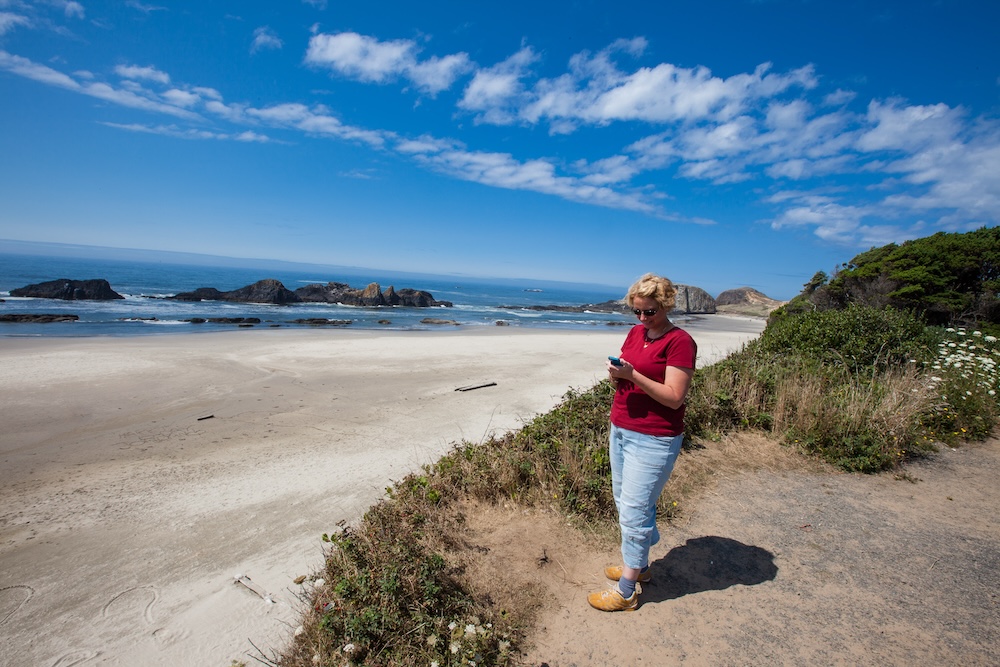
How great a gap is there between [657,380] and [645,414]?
0.74ft

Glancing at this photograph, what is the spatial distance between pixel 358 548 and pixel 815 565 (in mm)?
3582

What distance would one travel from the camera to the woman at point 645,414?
2.62 metres

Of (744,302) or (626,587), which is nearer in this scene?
(626,587)

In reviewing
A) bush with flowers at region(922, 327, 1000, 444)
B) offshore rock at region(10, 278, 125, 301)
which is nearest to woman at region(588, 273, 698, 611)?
bush with flowers at region(922, 327, 1000, 444)

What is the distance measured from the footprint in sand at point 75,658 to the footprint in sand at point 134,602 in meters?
0.35

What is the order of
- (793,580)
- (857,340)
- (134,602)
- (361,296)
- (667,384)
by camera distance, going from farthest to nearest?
1. (361,296)
2. (857,340)
3. (134,602)
4. (793,580)
5. (667,384)

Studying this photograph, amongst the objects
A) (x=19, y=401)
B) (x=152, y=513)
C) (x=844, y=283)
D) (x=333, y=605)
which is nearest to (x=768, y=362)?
(x=844, y=283)

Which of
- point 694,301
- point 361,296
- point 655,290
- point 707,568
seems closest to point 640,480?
point 655,290

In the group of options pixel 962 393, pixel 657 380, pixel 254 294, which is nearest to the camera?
pixel 657 380

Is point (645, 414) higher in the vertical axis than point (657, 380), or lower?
lower

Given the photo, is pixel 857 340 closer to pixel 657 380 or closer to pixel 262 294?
pixel 657 380

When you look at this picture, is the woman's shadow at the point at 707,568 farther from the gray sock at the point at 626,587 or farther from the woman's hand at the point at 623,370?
the woman's hand at the point at 623,370

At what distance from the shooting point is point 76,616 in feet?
11.8

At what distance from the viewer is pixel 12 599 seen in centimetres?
378
